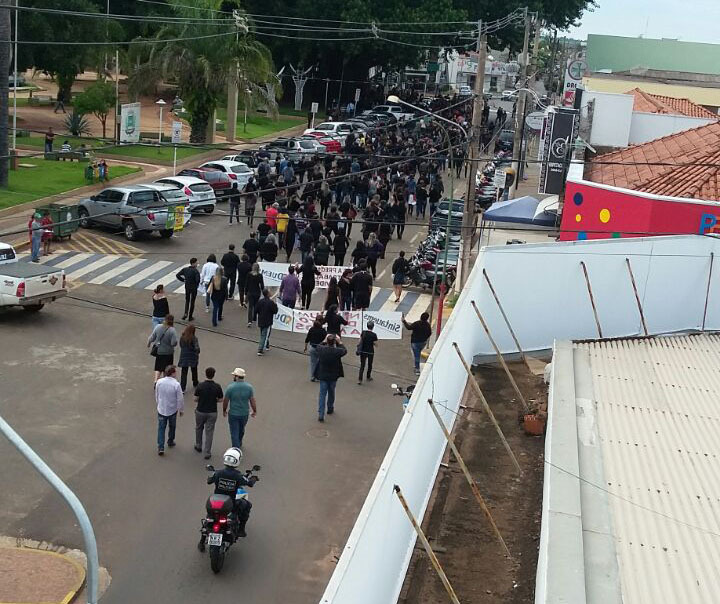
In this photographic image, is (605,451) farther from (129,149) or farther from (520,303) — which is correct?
(129,149)

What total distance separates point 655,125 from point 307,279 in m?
15.8

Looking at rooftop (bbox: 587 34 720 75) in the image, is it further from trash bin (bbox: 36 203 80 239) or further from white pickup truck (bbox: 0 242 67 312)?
white pickup truck (bbox: 0 242 67 312)

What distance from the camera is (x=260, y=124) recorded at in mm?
63531

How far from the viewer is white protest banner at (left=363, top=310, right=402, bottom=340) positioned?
800 inches

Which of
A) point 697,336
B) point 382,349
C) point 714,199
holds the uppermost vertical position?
point 714,199

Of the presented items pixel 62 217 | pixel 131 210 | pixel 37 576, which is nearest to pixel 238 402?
pixel 37 576

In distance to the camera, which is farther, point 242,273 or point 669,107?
point 669,107

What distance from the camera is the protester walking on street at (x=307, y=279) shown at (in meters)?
23.4

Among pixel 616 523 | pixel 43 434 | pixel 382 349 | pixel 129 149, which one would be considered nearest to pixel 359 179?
pixel 129 149

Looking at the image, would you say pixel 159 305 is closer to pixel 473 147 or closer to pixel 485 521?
pixel 473 147

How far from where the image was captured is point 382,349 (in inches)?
850

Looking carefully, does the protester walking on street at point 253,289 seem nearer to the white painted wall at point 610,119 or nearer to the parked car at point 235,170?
the white painted wall at point 610,119

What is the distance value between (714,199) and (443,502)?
41.0ft

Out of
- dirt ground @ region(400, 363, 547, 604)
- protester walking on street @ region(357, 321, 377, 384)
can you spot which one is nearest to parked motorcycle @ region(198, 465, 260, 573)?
dirt ground @ region(400, 363, 547, 604)
